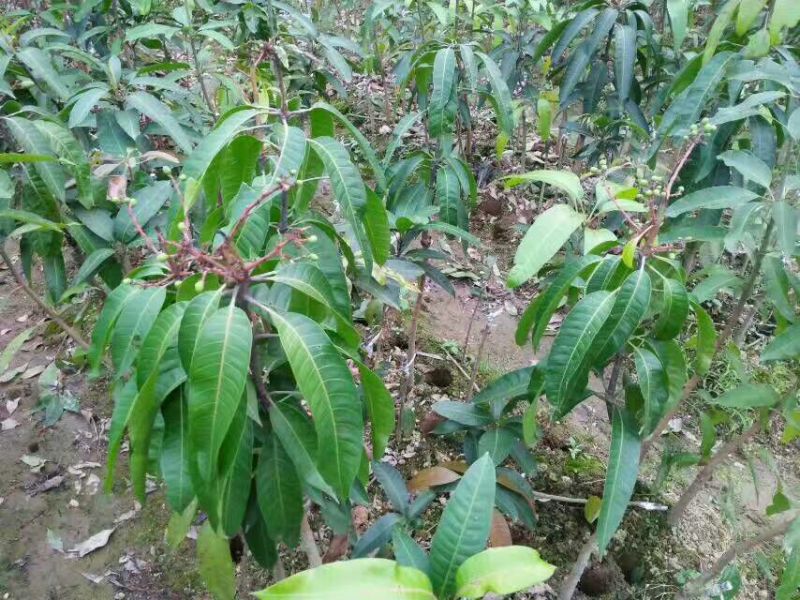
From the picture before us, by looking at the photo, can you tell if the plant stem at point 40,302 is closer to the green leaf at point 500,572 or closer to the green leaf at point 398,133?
the green leaf at point 398,133

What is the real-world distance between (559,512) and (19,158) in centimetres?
213

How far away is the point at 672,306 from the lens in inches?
48.8

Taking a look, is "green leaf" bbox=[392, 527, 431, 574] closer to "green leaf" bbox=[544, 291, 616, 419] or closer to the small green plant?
the small green plant

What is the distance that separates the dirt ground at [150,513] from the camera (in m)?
2.12

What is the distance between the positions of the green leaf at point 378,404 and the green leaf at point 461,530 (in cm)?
26

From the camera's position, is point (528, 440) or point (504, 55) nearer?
point (528, 440)

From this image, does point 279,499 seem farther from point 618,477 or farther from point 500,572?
point 618,477

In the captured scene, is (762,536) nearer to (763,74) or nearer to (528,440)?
(528,440)

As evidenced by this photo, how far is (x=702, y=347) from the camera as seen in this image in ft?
4.71

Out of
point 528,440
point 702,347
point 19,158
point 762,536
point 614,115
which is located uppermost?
point 19,158

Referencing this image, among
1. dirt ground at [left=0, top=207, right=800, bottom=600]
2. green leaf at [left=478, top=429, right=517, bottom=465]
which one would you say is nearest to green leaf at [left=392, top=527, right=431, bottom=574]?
green leaf at [left=478, top=429, right=517, bottom=465]

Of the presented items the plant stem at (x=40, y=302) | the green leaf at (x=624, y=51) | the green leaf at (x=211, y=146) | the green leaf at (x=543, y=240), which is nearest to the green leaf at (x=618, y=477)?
the green leaf at (x=543, y=240)

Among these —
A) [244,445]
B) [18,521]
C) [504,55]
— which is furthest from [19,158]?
[504,55]

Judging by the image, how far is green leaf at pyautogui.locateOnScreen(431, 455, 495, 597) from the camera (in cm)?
93
